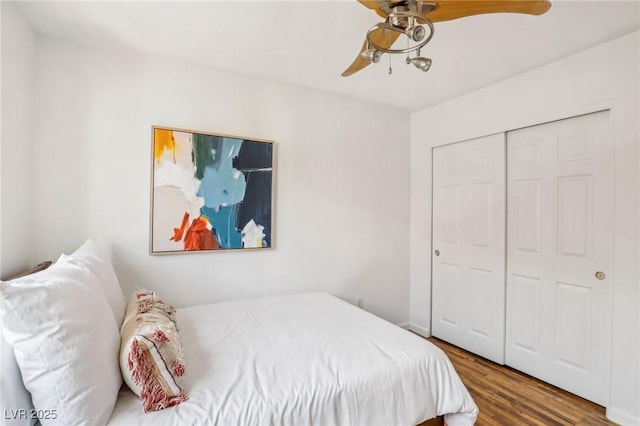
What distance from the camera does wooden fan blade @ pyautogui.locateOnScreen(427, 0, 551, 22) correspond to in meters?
1.22

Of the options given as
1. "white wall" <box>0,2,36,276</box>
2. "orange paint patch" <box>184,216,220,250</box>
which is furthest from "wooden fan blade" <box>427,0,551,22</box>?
"white wall" <box>0,2,36,276</box>

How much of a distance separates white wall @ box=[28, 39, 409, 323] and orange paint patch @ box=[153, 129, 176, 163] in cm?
6

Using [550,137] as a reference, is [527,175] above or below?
below

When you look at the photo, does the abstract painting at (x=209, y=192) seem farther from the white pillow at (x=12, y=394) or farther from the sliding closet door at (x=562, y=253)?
the sliding closet door at (x=562, y=253)

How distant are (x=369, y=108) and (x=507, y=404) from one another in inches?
109

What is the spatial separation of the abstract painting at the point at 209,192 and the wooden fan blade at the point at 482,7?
1.69 metres

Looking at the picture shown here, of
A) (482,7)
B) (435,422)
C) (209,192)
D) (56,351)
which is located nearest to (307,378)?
(435,422)

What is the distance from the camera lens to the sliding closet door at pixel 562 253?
82.8 inches

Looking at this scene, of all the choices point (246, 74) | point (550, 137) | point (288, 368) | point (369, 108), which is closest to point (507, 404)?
point (288, 368)

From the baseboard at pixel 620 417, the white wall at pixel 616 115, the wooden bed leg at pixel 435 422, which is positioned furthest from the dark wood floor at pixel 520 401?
the wooden bed leg at pixel 435 422

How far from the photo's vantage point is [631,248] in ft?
6.38

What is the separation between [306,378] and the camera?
1330mm

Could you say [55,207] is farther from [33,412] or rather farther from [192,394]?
[192,394]

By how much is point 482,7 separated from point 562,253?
6.38 feet
